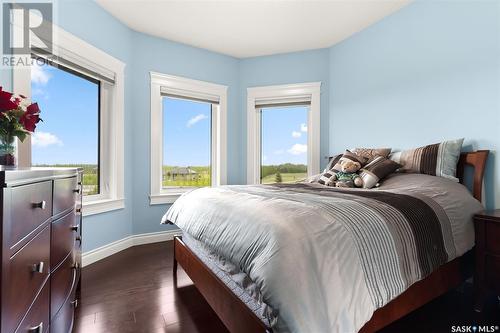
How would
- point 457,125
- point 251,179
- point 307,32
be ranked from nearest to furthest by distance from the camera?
point 457,125 → point 307,32 → point 251,179

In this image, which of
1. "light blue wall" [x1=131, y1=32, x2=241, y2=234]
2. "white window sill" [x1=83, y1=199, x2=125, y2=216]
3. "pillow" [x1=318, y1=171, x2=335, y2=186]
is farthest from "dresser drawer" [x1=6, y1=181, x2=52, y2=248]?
"light blue wall" [x1=131, y1=32, x2=241, y2=234]

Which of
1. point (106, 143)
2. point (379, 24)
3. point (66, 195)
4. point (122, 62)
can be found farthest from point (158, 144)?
point (379, 24)

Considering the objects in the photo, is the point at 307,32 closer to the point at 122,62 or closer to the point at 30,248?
the point at 122,62

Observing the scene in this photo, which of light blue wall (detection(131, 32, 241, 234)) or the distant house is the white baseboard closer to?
light blue wall (detection(131, 32, 241, 234))

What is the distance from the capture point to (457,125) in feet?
7.11

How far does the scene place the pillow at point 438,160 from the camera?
1997 mm

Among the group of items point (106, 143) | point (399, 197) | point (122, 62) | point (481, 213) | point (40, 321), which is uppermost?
point (122, 62)

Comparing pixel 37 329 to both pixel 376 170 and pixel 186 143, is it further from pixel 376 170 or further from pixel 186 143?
pixel 186 143

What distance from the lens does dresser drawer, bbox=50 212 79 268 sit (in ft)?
3.53

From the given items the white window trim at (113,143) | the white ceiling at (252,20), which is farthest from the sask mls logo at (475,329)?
the white window trim at (113,143)

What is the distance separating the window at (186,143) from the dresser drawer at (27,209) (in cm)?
252

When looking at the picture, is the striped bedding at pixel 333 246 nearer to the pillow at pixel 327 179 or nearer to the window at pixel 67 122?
the pillow at pixel 327 179

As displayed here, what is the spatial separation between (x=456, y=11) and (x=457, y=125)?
0.99 meters

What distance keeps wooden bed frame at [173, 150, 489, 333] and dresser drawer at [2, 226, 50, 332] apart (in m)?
0.77
